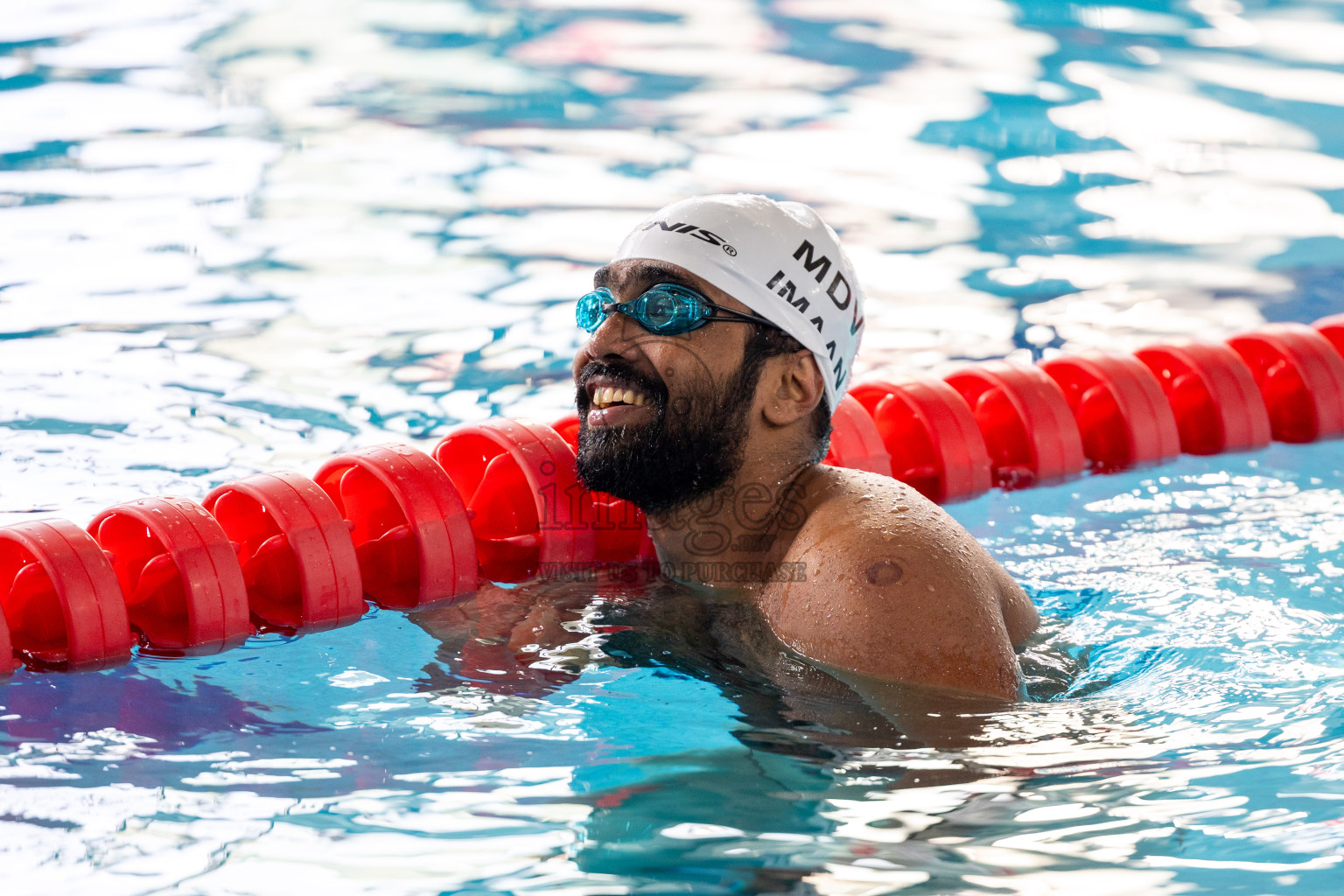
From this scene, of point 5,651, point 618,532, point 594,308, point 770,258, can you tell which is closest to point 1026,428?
point 618,532

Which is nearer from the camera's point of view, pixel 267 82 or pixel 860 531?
pixel 860 531

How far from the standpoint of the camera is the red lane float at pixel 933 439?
4.47 meters

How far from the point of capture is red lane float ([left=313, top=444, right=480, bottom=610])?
11.7ft

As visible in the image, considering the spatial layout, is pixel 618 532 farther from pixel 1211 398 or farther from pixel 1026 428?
pixel 1211 398

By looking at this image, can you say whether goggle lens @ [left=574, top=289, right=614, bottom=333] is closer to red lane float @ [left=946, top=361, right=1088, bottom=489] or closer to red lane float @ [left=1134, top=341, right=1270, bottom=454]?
red lane float @ [left=946, top=361, right=1088, bottom=489]

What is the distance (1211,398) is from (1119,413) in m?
0.45

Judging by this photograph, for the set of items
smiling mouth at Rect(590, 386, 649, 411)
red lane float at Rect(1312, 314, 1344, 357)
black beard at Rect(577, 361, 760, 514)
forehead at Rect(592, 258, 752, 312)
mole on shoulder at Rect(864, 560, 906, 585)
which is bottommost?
mole on shoulder at Rect(864, 560, 906, 585)

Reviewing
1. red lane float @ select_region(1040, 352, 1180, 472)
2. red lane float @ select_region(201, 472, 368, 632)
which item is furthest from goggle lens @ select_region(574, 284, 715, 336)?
red lane float @ select_region(1040, 352, 1180, 472)

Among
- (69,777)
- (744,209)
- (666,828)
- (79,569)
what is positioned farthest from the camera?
(744,209)

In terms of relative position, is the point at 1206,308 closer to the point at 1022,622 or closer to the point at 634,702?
the point at 1022,622

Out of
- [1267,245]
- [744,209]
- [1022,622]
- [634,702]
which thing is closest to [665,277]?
[744,209]

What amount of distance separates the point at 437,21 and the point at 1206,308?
706 centimetres

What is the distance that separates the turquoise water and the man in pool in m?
0.25

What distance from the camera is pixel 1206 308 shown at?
688cm
